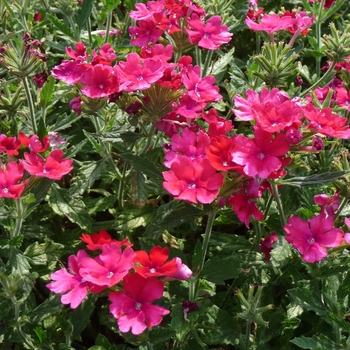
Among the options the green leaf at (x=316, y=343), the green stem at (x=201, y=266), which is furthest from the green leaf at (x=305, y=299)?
the green stem at (x=201, y=266)

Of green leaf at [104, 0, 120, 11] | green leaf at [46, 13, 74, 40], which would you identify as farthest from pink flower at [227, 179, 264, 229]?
green leaf at [46, 13, 74, 40]

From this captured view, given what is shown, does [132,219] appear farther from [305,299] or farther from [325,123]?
[325,123]

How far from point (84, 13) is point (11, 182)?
152 centimetres

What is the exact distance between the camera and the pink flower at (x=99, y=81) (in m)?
2.05

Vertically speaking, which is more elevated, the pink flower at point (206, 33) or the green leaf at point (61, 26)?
the pink flower at point (206, 33)

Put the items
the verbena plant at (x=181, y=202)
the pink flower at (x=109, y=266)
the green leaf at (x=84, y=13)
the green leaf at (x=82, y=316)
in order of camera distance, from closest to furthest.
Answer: the pink flower at (x=109, y=266) → the verbena plant at (x=181, y=202) → the green leaf at (x=82, y=316) → the green leaf at (x=84, y=13)

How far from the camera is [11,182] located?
1.92 metres

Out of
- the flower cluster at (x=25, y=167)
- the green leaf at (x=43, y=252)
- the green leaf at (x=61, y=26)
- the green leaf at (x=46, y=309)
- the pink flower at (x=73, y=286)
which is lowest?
the green leaf at (x=46, y=309)

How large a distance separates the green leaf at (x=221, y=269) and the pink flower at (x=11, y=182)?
719 millimetres

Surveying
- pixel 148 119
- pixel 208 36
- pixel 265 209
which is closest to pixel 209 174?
pixel 148 119

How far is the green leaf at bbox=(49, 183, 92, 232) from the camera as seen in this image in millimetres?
2404

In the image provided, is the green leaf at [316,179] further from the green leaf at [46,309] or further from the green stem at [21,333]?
the green stem at [21,333]

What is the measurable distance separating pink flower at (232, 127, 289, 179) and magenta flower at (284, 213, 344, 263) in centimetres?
28

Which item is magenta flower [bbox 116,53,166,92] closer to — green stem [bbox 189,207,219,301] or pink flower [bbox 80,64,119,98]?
pink flower [bbox 80,64,119,98]
